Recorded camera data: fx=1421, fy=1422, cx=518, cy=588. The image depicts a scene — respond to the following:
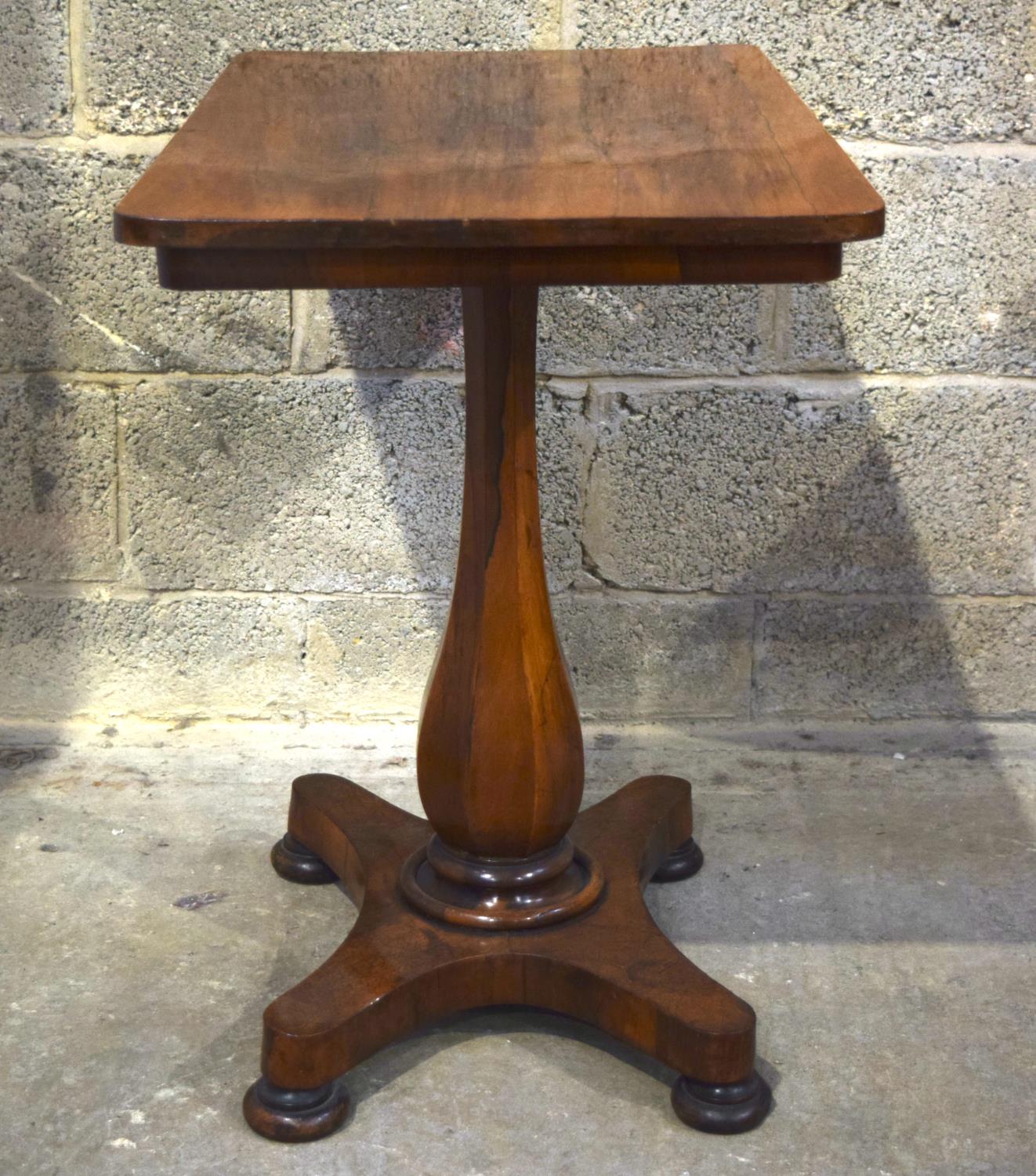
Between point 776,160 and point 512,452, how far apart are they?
43cm

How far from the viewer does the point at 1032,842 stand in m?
2.15

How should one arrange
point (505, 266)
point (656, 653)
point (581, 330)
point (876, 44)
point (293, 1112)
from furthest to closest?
point (656, 653)
point (581, 330)
point (876, 44)
point (293, 1112)
point (505, 266)

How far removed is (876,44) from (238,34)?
0.99 m

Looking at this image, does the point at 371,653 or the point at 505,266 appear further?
the point at 371,653

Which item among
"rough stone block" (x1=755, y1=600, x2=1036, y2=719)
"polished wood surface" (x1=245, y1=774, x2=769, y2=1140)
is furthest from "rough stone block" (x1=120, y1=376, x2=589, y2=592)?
"polished wood surface" (x1=245, y1=774, x2=769, y2=1140)

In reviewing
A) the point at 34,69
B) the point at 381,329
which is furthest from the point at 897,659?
the point at 34,69

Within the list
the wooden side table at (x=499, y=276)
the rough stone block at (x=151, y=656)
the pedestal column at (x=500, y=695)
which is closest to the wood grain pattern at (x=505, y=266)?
the wooden side table at (x=499, y=276)

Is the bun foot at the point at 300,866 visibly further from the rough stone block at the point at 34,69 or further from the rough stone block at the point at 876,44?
the rough stone block at the point at 876,44

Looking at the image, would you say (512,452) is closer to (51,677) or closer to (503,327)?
(503,327)

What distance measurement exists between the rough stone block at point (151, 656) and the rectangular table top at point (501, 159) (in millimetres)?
A: 1069

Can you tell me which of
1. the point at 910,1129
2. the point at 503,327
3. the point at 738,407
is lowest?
the point at 910,1129

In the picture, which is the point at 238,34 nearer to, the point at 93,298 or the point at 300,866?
the point at 93,298

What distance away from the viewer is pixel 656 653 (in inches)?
97.5

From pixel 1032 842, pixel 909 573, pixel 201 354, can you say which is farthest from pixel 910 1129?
pixel 201 354
